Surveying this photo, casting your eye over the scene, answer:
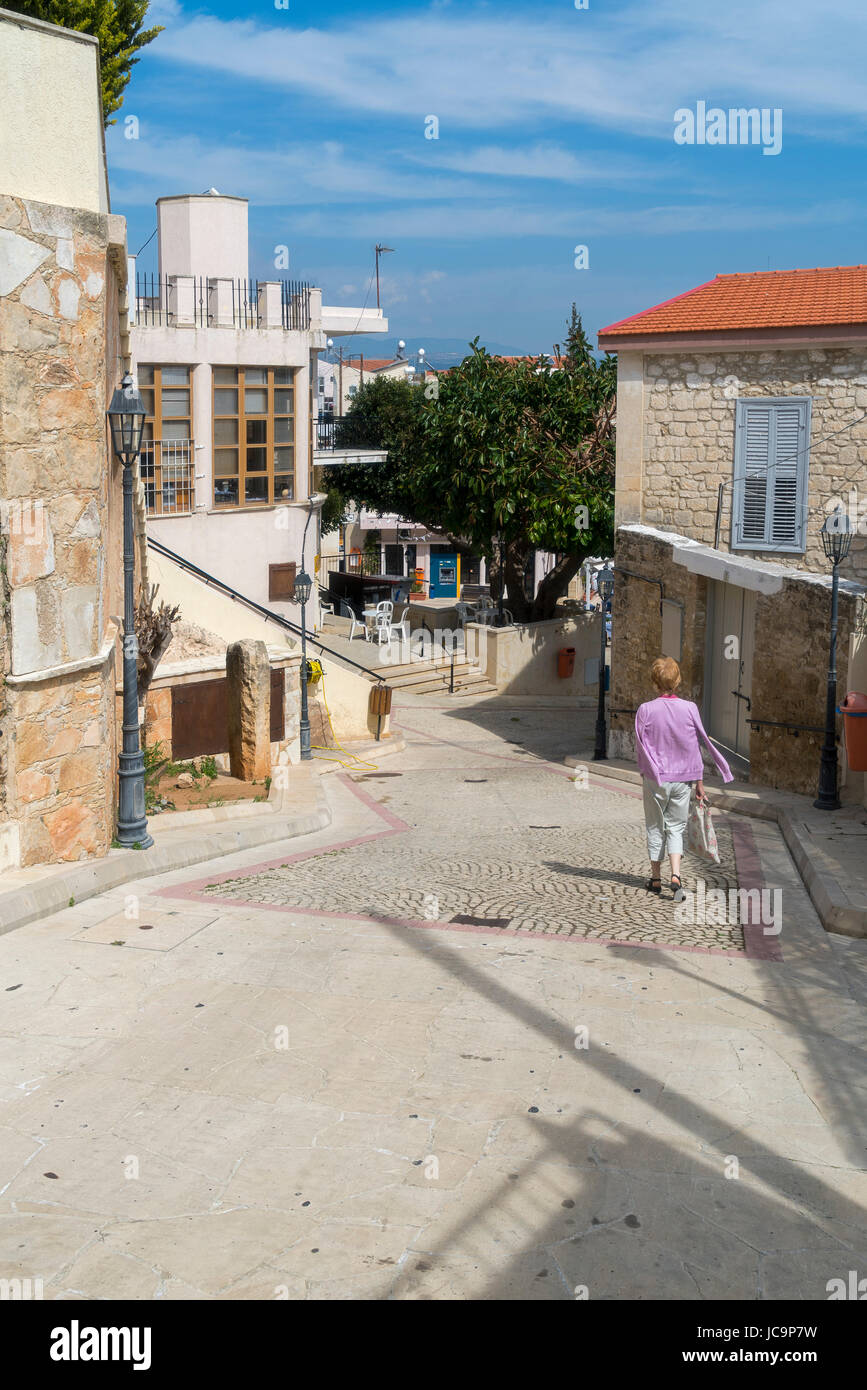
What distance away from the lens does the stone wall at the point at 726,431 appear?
1623cm

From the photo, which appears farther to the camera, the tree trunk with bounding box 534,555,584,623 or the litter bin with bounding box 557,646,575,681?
the tree trunk with bounding box 534,555,584,623

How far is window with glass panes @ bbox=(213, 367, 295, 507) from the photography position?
88.6ft

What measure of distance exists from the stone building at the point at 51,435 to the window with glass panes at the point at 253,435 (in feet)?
57.3

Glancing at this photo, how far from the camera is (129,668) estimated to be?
10.2 metres

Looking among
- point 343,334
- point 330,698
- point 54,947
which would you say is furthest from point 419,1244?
point 343,334

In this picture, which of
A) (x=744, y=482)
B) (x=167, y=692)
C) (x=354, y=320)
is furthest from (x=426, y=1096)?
(x=354, y=320)

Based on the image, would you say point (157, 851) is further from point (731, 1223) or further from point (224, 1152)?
point (731, 1223)

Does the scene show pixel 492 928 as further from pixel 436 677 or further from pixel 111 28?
pixel 436 677

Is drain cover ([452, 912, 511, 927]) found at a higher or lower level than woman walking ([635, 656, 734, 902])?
lower

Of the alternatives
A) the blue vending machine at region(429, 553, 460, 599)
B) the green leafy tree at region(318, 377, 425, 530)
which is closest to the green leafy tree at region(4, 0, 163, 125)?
the green leafy tree at region(318, 377, 425, 530)

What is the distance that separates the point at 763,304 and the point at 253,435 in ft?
44.2

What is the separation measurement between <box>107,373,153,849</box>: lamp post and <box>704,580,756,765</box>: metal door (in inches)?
334

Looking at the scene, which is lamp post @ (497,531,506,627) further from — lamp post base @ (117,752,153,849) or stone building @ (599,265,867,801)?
lamp post base @ (117,752,153,849)

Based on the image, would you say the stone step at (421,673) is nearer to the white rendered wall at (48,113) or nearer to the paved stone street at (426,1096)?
the paved stone street at (426,1096)
